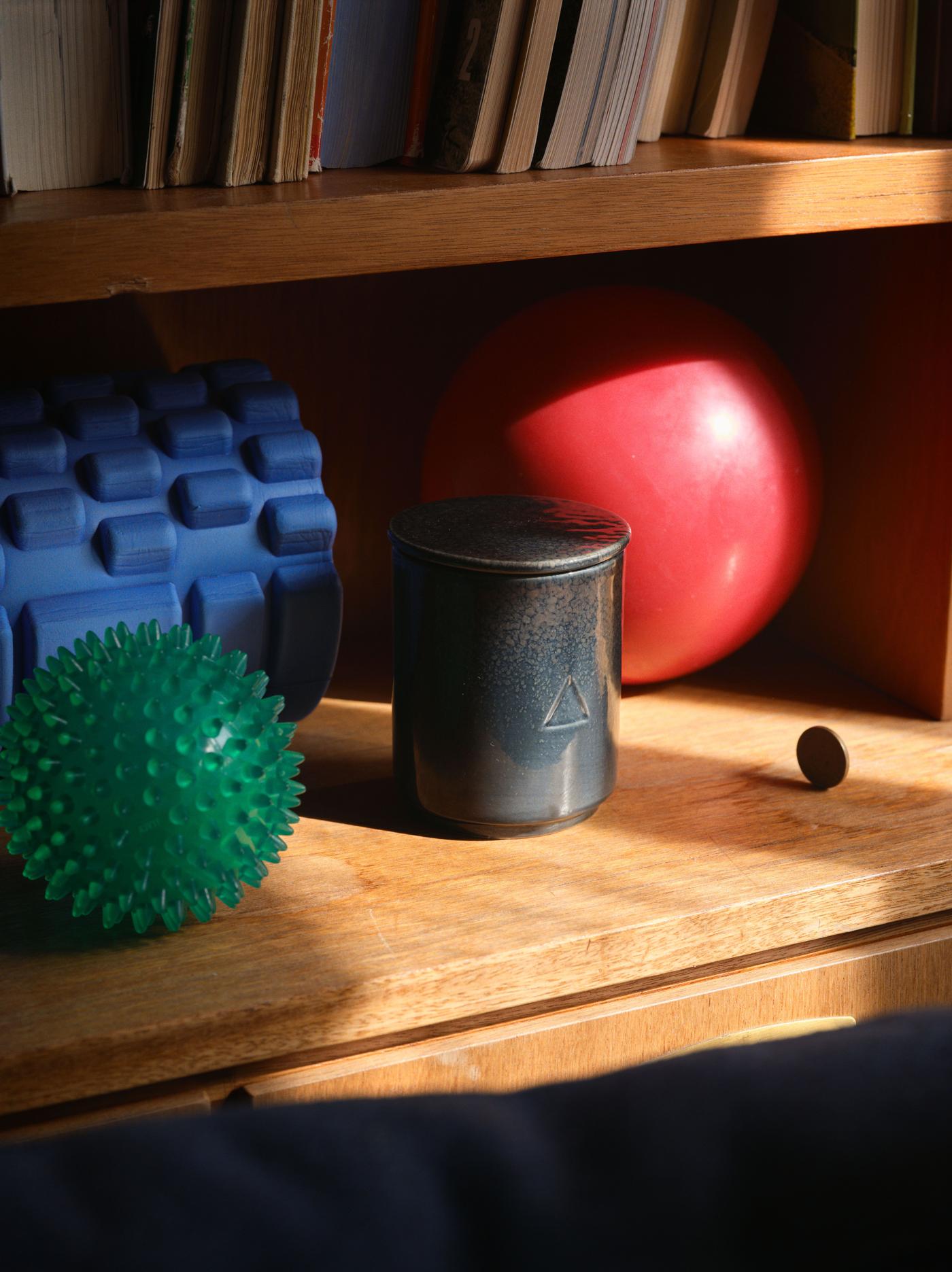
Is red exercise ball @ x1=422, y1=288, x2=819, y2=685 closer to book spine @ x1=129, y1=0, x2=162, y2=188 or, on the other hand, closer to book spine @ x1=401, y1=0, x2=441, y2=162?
book spine @ x1=401, y1=0, x2=441, y2=162

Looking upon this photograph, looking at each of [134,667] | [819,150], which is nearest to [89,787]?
[134,667]

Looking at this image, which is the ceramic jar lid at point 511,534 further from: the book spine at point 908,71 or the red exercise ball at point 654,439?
the book spine at point 908,71

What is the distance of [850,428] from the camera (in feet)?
4.25

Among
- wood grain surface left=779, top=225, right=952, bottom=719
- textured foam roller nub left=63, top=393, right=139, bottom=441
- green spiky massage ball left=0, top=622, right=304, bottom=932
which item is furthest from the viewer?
wood grain surface left=779, top=225, right=952, bottom=719

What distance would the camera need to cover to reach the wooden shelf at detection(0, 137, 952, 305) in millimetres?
868

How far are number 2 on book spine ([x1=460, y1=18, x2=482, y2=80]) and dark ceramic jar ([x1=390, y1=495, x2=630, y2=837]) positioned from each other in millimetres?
313

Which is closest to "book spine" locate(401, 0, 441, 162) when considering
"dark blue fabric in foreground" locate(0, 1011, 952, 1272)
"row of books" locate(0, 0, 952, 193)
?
"row of books" locate(0, 0, 952, 193)

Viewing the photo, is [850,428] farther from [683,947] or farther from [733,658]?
[683,947]

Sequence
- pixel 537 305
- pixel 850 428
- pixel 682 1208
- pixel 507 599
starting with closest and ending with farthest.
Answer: pixel 682 1208 < pixel 507 599 < pixel 537 305 < pixel 850 428

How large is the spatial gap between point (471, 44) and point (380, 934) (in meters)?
0.63

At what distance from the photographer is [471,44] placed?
960mm

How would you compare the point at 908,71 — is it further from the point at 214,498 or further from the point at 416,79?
the point at 214,498

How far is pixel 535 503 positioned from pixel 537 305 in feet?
0.75

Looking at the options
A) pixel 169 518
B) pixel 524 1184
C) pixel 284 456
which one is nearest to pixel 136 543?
pixel 169 518
